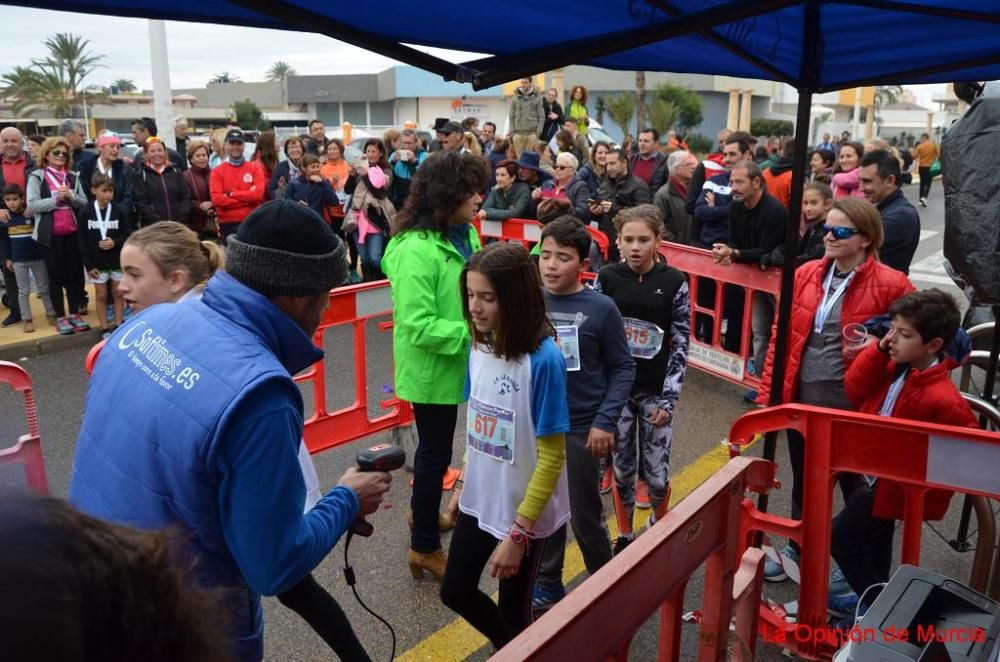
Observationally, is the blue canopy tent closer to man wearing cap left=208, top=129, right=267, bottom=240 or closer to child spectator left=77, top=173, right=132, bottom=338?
child spectator left=77, top=173, right=132, bottom=338

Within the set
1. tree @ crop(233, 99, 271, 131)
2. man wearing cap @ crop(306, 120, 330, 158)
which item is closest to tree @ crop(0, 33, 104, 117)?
tree @ crop(233, 99, 271, 131)

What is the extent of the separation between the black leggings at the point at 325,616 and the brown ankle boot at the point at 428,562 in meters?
0.97

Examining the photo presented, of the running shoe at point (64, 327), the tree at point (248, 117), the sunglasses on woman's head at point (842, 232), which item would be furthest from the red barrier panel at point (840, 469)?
the tree at point (248, 117)

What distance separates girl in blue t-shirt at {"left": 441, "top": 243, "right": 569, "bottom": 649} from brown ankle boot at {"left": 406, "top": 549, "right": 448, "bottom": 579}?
86 centimetres

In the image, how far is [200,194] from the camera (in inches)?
371

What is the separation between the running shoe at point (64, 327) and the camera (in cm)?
793

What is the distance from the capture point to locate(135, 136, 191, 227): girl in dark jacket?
27.5 ft

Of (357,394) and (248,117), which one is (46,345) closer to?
(357,394)

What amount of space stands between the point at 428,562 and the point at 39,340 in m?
5.77

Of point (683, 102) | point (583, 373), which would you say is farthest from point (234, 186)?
point (683, 102)

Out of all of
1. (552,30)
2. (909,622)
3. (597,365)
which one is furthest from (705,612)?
(552,30)

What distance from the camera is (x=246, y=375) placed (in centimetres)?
163

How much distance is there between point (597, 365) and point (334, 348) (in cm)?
482

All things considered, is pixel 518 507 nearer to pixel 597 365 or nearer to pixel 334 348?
pixel 597 365
